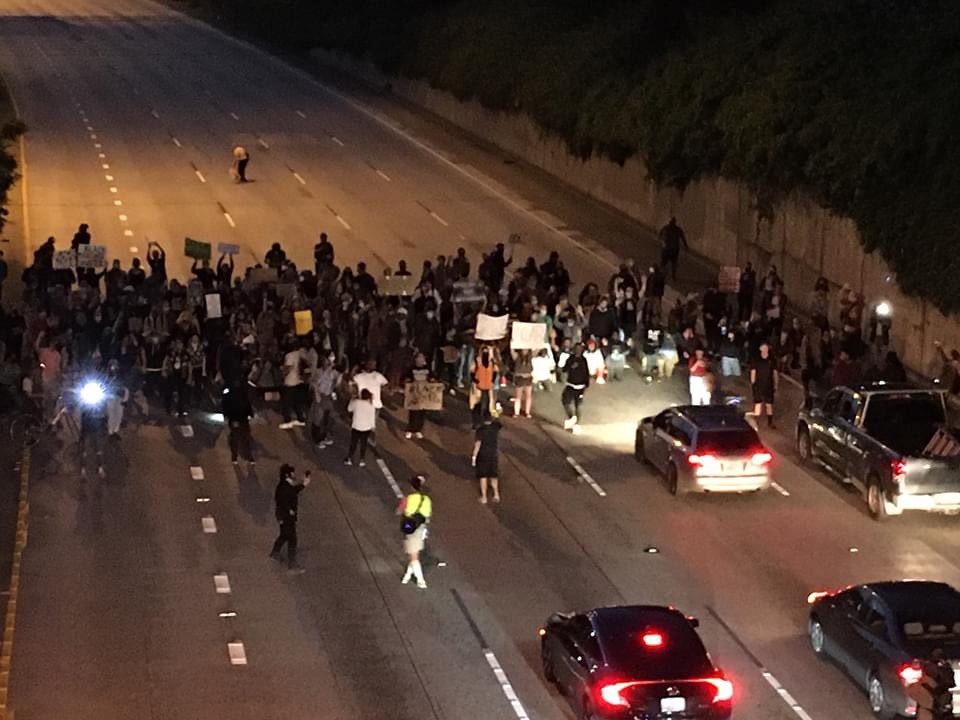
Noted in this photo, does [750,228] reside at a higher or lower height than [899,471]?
lower

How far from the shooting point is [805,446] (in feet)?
101

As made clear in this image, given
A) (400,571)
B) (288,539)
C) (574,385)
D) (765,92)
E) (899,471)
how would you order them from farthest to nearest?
(765,92)
(574,385)
(899,471)
(400,571)
(288,539)

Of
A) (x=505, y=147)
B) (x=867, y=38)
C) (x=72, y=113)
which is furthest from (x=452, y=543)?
(x=72, y=113)

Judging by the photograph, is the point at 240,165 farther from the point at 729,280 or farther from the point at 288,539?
the point at 288,539

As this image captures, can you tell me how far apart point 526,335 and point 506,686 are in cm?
1273

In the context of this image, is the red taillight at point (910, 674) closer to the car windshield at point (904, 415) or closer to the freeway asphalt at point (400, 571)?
the freeway asphalt at point (400, 571)

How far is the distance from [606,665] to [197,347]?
14.8m

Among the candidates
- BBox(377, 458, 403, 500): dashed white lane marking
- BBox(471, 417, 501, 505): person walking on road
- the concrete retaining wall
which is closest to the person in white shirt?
BBox(377, 458, 403, 500): dashed white lane marking

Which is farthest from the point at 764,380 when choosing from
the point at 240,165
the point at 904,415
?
the point at 240,165

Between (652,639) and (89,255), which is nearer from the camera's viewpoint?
(652,639)

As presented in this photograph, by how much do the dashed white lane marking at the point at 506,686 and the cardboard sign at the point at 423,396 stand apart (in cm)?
988

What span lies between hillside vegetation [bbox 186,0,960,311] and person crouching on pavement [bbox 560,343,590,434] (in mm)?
7520

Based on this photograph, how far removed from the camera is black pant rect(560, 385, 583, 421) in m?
32.3

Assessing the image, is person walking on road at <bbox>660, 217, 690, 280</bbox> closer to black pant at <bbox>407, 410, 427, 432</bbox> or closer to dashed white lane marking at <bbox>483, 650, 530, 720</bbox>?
black pant at <bbox>407, 410, 427, 432</bbox>
